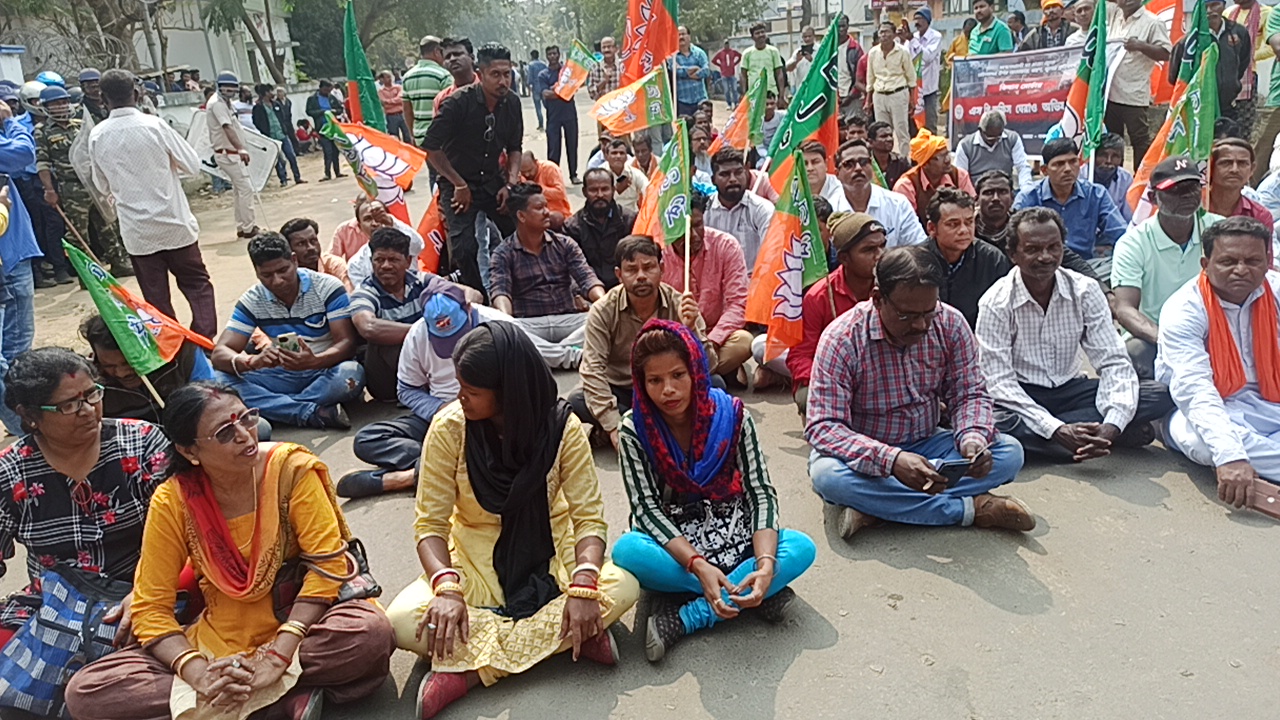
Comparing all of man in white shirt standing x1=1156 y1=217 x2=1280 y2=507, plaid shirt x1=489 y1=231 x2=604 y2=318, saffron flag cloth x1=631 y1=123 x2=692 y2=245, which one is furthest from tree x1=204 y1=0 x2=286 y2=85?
man in white shirt standing x1=1156 y1=217 x2=1280 y2=507

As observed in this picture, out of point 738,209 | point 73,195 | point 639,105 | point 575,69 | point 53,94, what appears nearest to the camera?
point 639,105

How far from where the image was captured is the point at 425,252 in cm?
712

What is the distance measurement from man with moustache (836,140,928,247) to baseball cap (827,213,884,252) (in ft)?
5.61

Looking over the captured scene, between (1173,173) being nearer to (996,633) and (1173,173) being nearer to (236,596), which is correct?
(996,633)

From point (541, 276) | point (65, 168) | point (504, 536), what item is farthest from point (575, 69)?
point (504, 536)

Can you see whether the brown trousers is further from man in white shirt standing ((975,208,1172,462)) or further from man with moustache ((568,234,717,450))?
man in white shirt standing ((975,208,1172,462))

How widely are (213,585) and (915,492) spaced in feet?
8.48

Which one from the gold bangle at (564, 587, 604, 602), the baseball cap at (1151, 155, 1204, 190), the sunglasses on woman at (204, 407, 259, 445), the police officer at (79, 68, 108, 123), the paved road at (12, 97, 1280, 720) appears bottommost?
the paved road at (12, 97, 1280, 720)

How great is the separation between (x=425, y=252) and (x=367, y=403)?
1.82 meters

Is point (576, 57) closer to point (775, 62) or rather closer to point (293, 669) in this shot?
point (775, 62)

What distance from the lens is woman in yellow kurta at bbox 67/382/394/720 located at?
8.31 feet

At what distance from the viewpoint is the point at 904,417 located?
3670 millimetres

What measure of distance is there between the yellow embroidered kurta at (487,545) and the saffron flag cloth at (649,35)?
13.7 feet

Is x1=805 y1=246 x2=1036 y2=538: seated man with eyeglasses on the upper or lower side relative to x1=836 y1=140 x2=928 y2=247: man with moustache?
lower
